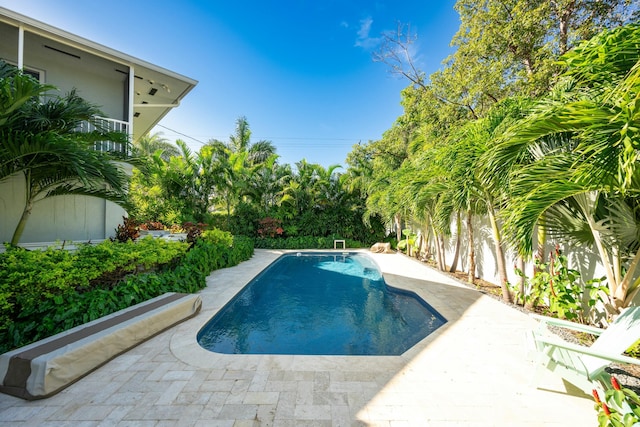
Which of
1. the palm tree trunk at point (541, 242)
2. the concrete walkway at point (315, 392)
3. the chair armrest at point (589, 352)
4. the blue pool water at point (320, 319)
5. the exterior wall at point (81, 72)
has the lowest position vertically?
the blue pool water at point (320, 319)

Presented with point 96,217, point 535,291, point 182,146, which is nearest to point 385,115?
point 182,146

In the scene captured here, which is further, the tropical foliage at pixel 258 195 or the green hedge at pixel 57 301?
the tropical foliage at pixel 258 195

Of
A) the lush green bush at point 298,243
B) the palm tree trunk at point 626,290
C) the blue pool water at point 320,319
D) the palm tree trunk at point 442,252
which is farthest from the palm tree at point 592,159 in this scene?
the lush green bush at point 298,243

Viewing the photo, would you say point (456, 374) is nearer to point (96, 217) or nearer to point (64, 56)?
point (96, 217)

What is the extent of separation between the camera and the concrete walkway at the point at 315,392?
2420 millimetres

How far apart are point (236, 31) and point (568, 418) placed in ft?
52.3

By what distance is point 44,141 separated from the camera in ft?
13.4

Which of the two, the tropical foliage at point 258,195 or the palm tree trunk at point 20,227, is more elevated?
the tropical foliage at point 258,195

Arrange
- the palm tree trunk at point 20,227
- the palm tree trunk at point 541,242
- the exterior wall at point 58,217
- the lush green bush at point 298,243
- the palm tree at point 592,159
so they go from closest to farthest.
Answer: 1. the palm tree at point 592,159
2. the palm tree trunk at point 20,227
3. the palm tree trunk at point 541,242
4. the exterior wall at point 58,217
5. the lush green bush at point 298,243

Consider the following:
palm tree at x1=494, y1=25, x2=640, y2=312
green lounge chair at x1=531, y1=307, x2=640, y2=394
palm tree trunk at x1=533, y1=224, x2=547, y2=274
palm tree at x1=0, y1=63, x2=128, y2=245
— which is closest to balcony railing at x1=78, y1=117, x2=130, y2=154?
palm tree at x1=0, y1=63, x2=128, y2=245

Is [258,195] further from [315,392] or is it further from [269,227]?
[315,392]

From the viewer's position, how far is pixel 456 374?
3154mm

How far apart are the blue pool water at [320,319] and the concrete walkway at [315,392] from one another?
895 mm

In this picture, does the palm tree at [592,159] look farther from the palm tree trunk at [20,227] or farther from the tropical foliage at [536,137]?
the palm tree trunk at [20,227]
